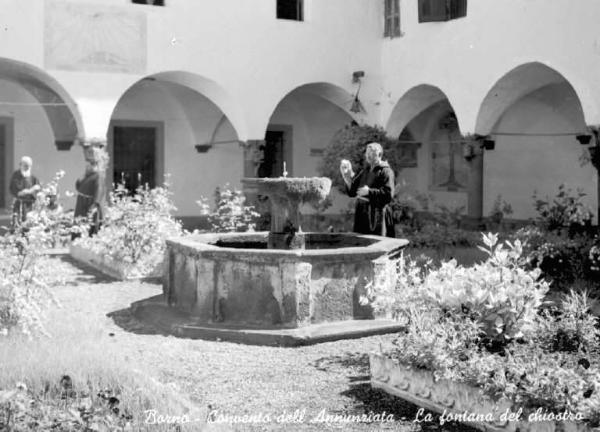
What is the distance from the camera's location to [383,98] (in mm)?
15414

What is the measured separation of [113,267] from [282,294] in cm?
419

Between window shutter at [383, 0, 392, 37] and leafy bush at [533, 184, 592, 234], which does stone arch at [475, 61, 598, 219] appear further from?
leafy bush at [533, 184, 592, 234]

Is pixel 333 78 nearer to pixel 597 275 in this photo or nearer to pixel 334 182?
pixel 334 182

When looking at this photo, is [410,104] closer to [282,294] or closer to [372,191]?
[372,191]

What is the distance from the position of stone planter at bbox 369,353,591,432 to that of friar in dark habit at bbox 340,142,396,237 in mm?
2804

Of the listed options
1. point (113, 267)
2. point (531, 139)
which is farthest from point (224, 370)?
point (531, 139)

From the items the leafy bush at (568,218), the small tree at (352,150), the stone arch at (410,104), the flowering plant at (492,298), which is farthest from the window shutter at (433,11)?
the flowering plant at (492,298)

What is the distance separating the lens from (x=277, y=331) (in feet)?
20.1

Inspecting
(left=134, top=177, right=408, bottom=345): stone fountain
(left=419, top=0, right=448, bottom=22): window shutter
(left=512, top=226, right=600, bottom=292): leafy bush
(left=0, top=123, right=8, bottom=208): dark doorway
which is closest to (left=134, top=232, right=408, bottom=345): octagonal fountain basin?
(left=134, top=177, right=408, bottom=345): stone fountain

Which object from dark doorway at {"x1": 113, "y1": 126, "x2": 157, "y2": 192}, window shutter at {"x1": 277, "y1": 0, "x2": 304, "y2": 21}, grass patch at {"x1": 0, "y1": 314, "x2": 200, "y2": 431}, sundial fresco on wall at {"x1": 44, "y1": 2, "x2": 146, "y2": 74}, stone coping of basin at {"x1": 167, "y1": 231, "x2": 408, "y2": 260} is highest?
window shutter at {"x1": 277, "y1": 0, "x2": 304, "y2": 21}

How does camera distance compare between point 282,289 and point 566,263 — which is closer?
point 282,289

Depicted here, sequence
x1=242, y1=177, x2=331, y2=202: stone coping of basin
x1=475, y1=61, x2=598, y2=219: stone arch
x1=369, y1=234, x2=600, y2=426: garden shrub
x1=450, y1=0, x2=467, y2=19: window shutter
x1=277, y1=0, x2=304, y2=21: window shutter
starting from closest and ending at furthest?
x1=369, y1=234, x2=600, y2=426: garden shrub, x1=242, y1=177, x2=331, y2=202: stone coping of basin, x1=475, y1=61, x2=598, y2=219: stone arch, x1=450, y1=0, x2=467, y2=19: window shutter, x1=277, y1=0, x2=304, y2=21: window shutter

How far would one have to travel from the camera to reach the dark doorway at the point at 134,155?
1650 cm

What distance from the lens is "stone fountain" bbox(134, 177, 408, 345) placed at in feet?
20.3
